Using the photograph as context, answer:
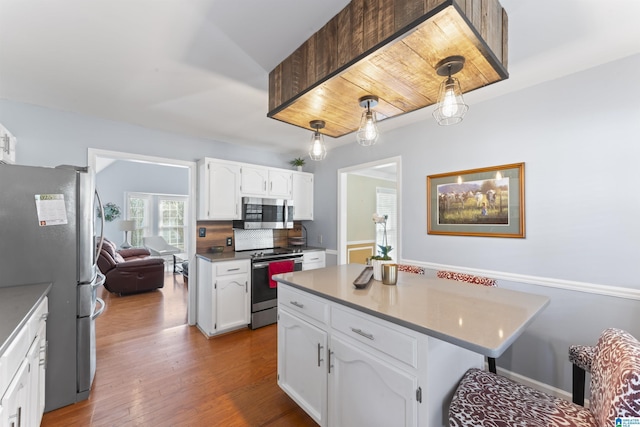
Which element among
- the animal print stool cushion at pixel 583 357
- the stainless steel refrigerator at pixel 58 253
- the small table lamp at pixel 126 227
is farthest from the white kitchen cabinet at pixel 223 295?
the small table lamp at pixel 126 227

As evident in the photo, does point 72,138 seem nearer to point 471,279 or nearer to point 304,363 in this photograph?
point 304,363

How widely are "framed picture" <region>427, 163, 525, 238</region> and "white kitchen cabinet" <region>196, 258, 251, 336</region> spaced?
7.47 feet

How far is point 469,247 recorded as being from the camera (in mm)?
2533

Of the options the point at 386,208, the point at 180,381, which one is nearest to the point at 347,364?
the point at 180,381

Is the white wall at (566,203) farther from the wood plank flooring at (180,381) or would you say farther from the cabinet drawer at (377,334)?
the wood plank flooring at (180,381)

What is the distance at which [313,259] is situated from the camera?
396 centimetres

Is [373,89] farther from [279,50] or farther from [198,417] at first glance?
[198,417]

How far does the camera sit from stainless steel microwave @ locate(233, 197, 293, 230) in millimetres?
3693

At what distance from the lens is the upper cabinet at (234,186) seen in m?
3.34

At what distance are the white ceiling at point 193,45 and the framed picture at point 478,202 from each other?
0.72 m

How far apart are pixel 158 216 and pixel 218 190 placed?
538 cm

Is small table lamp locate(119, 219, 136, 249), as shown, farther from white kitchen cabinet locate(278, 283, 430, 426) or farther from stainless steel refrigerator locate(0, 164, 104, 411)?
white kitchen cabinet locate(278, 283, 430, 426)

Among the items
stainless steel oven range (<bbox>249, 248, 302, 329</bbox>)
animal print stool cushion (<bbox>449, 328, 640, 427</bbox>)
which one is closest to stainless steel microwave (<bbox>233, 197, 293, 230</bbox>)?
stainless steel oven range (<bbox>249, 248, 302, 329</bbox>)

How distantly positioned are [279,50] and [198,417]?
2.57 metres
